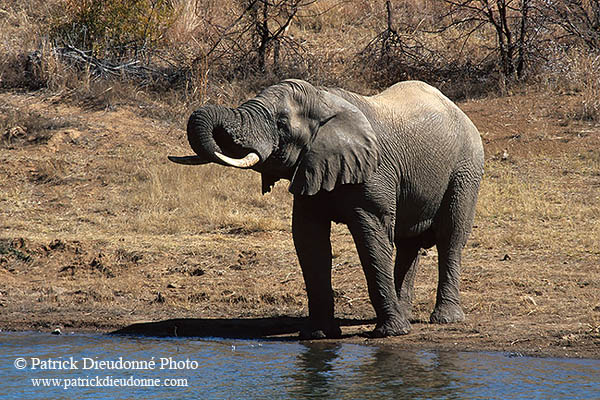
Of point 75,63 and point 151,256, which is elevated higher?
point 75,63

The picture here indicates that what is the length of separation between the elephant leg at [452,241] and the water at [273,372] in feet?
2.71

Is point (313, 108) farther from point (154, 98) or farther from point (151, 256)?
point (154, 98)

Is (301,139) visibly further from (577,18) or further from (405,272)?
(577,18)

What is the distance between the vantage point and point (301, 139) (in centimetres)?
790

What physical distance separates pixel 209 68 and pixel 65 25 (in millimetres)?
2550

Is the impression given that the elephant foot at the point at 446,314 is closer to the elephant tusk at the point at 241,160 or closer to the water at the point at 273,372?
the water at the point at 273,372

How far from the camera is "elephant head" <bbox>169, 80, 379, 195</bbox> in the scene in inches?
299

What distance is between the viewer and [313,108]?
7941 mm

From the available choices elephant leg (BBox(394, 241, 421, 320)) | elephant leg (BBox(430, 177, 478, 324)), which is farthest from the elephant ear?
elephant leg (BBox(394, 241, 421, 320))

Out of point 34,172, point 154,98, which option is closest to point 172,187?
point 34,172

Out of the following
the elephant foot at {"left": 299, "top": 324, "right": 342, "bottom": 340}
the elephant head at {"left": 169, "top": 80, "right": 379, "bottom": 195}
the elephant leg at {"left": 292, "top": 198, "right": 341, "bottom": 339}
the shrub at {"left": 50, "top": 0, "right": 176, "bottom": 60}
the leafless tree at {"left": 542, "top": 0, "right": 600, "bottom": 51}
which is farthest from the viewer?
the shrub at {"left": 50, "top": 0, "right": 176, "bottom": 60}

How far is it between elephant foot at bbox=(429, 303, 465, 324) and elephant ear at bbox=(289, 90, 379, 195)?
1.64m

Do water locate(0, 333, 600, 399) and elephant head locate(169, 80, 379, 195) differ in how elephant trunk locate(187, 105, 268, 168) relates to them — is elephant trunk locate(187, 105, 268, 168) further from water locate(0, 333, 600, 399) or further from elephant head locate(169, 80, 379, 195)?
water locate(0, 333, 600, 399)

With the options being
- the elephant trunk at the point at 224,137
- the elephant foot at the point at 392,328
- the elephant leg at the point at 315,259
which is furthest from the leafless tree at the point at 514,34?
the elephant trunk at the point at 224,137
